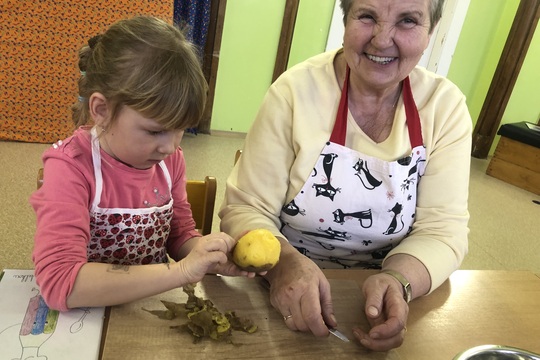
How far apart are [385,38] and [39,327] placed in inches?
35.5

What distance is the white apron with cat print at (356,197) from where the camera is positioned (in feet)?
3.48

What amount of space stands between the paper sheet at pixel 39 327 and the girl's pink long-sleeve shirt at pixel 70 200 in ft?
0.09

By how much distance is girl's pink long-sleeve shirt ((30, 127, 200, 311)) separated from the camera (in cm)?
72

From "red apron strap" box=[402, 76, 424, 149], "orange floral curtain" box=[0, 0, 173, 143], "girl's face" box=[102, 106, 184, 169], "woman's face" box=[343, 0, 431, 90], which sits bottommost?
"orange floral curtain" box=[0, 0, 173, 143]

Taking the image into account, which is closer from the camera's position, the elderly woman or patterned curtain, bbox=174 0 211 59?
the elderly woman

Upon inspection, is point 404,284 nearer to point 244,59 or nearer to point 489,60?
point 244,59

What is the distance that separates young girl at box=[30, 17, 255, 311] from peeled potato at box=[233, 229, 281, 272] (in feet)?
0.08

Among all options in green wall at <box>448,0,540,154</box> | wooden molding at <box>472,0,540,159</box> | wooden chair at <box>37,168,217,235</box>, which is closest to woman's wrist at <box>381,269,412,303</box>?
wooden chair at <box>37,168,217,235</box>

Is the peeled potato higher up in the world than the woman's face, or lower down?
lower down

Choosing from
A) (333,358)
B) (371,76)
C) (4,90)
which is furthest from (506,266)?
(4,90)

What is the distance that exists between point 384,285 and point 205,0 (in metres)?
2.93

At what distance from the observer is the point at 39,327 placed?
2.20ft

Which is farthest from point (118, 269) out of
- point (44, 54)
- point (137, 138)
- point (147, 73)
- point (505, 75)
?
point (505, 75)

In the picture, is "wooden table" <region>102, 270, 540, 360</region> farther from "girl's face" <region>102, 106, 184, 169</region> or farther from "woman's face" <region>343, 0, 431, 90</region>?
"woman's face" <region>343, 0, 431, 90</region>
